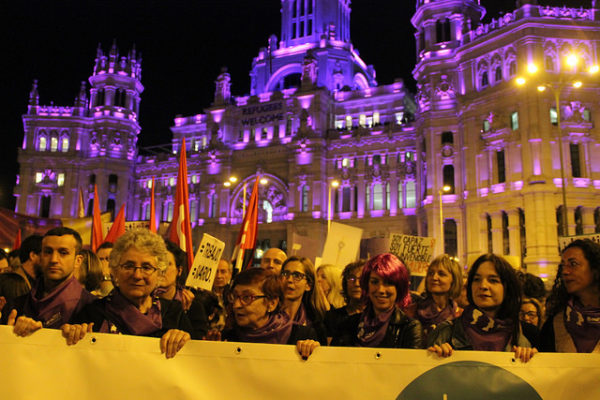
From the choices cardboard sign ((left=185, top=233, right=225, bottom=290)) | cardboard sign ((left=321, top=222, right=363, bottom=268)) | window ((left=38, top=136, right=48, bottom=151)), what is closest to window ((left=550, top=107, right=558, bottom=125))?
cardboard sign ((left=321, top=222, right=363, bottom=268))

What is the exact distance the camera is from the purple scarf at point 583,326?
4.54 meters

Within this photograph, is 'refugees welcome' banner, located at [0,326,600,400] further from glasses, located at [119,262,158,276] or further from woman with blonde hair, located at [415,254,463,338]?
woman with blonde hair, located at [415,254,463,338]

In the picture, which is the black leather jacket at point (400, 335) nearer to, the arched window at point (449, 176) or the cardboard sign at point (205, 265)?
the cardboard sign at point (205, 265)

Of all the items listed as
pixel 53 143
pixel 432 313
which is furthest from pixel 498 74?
pixel 53 143

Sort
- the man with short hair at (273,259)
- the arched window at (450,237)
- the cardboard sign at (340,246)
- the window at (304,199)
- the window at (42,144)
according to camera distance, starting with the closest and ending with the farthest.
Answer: the man with short hair at (273,259) < the cardboard sign at (340,246) < the arched window at (450,237) < the window at (304,199) < the window at (42,144)

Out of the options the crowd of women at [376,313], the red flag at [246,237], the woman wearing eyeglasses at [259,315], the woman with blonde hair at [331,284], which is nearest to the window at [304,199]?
the red flag at [246,237]

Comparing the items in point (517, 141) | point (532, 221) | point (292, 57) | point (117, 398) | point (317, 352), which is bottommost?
point (117, 398)

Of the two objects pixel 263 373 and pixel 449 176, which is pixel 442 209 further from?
pixel 263 373

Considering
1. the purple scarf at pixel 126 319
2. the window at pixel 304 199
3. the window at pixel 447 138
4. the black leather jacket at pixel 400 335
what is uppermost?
the window at pixel 447 138

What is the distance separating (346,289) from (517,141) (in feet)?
106

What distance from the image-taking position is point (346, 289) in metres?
7.19

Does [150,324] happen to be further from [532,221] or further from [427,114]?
[427,114]

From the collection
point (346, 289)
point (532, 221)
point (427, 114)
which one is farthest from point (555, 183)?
point (346, 289)

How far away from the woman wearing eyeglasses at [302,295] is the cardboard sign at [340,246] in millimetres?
6051
